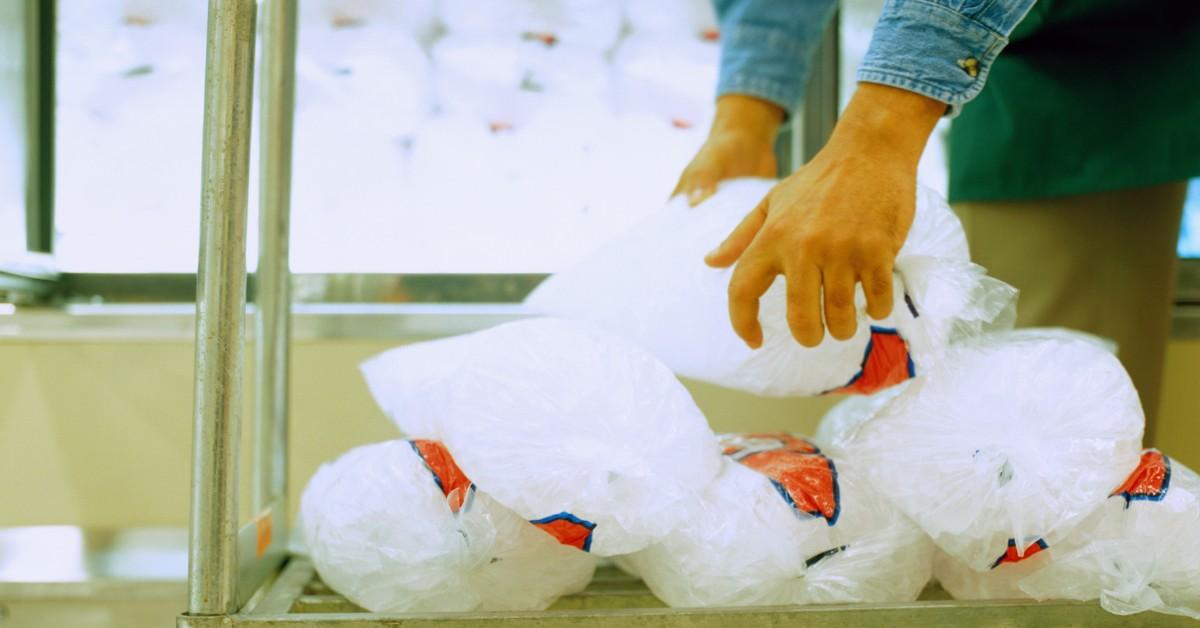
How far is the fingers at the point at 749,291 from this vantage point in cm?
70

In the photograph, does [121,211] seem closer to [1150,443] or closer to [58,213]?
[58,213]

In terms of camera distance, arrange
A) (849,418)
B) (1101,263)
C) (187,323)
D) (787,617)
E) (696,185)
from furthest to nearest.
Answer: (187,323), (1101,263), (696,185), (849,418), (787,617)

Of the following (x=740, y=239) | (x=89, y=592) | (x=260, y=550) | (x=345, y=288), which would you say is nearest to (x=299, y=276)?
(x=345, y=288)

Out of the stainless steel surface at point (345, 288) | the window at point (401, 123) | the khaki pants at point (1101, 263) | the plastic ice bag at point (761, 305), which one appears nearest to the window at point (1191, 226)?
the khaki pants at point (1101, 263)

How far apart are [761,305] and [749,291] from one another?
93 mm

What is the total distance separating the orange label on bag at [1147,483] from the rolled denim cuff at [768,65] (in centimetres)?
62

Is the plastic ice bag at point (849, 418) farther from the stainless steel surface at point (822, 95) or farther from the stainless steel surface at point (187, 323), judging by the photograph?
the stainless steel surface at point (822, 95)

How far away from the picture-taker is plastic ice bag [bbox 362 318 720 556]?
2.22 ft

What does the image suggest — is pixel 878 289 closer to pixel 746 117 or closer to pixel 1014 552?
pixel 1014 552

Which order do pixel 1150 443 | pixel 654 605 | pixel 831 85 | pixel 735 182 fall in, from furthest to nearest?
1. pixel 831 85
2. pixel 1150 443
3. pixel 735 182
4. pixel 654 605

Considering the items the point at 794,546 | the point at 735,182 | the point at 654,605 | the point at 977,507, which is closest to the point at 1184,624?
the point at 977,507

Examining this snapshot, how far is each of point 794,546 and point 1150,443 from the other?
2.53 feet

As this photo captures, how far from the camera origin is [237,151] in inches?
26.2

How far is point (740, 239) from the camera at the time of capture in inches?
29.9
